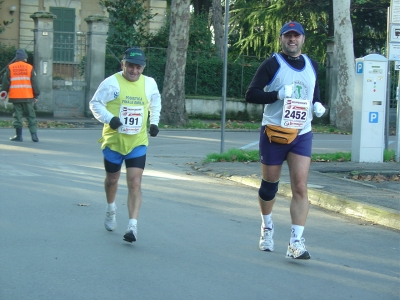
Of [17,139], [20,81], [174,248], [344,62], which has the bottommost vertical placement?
[174,248]

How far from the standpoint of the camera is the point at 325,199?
9438 mm

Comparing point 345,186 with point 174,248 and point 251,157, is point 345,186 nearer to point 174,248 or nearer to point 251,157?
point 251,157

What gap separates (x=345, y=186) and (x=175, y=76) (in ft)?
44.1

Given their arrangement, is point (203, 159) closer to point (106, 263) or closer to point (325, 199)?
point (325, 199)

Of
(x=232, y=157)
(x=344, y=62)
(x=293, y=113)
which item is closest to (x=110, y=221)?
(x=293, y=113)

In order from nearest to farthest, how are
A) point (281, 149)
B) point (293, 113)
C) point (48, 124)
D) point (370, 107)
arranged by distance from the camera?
point (293, 113) < point (281, 149) < point (370, 107) < point (48, 124)

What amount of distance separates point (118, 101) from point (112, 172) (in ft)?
2.31

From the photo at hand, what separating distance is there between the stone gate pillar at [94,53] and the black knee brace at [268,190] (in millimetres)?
18536

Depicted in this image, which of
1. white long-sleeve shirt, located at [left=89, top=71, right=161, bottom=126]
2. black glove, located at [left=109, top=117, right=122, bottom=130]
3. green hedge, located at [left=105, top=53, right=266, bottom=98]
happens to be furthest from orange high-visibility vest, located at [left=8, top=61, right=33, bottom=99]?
green hedge, located at [left=105, top=53, right=266, bottom=98]

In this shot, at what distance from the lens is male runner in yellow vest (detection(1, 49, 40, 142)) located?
53.3ft

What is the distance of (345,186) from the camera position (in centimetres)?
1049

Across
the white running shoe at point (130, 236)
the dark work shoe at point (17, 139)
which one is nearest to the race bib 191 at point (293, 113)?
the white running shoe at point (130, 236)

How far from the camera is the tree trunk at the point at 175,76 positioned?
22.8 metres

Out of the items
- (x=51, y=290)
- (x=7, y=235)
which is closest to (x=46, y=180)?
(x=7, y=235)
